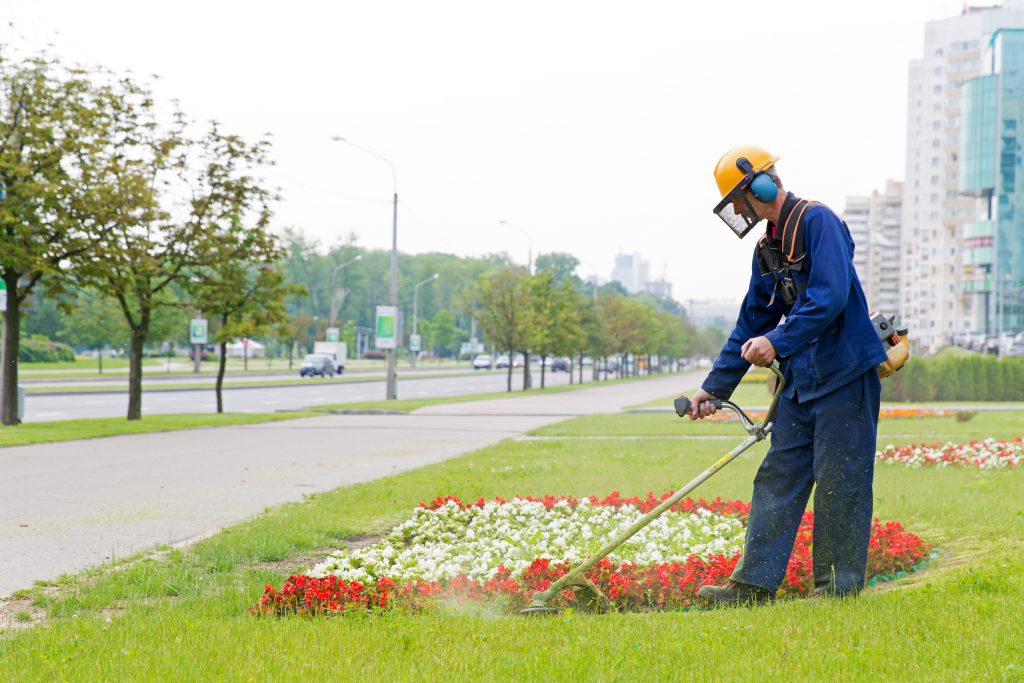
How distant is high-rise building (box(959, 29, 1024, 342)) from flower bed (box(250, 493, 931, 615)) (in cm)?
10520

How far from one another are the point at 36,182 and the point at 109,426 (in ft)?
15.0

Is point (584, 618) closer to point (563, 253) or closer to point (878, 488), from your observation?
point (878, 488)

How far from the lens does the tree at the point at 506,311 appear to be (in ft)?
150

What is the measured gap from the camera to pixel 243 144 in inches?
922

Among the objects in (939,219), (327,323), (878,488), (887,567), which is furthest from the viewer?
(939,219)

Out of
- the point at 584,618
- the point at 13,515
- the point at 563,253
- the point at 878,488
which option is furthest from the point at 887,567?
the point at 563,253

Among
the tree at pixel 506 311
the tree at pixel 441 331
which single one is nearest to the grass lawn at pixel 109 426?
the tree at pixel 506 311

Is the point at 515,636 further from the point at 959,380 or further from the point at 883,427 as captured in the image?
the point at 959,380

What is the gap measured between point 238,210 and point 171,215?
69.7 inches

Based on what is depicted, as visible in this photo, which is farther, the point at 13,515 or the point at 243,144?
the point at 243,144

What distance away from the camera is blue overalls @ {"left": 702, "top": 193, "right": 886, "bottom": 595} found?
427 cm

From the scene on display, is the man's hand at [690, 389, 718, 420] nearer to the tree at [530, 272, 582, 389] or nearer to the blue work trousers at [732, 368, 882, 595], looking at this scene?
the blue work trousers at [732, 368, 882, 595]

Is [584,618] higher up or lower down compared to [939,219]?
lower down

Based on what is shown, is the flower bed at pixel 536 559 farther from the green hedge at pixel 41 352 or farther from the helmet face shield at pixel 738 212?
the green hedge at pixel 41 352
